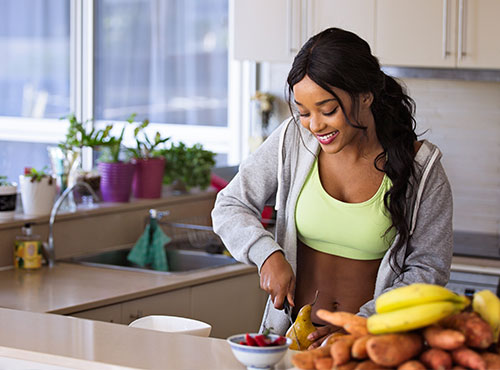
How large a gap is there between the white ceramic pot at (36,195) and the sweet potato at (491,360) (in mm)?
2373

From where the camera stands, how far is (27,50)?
487 cm

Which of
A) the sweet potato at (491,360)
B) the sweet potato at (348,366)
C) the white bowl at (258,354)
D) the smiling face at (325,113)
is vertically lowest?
the white bowl at (258,354)

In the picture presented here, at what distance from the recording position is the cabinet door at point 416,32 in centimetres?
375

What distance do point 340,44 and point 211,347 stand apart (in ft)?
2.44

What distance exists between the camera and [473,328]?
1373mm

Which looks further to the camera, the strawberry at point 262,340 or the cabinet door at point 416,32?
the cabinet door at point 416,32

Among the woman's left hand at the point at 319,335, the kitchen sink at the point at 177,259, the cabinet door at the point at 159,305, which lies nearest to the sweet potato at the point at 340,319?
the woman's left hand at the point at 319,335

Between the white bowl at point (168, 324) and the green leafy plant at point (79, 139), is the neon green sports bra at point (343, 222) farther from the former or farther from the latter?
the green leafy plant at point (79, 139)

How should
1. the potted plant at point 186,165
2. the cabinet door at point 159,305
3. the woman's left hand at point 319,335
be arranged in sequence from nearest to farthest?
the woman's left hand at point 319,335, the cabinet door at point 159,305, the potted plant at point 186,165

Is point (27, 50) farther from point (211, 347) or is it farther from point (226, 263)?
point (211, 347)

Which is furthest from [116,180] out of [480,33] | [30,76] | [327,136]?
[327,136]

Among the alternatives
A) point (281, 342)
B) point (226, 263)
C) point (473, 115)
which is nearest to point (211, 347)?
point (281, 342)

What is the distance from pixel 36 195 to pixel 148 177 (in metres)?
0.63

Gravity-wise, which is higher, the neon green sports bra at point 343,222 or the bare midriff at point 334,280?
the neon green sports bra at point 343,222
